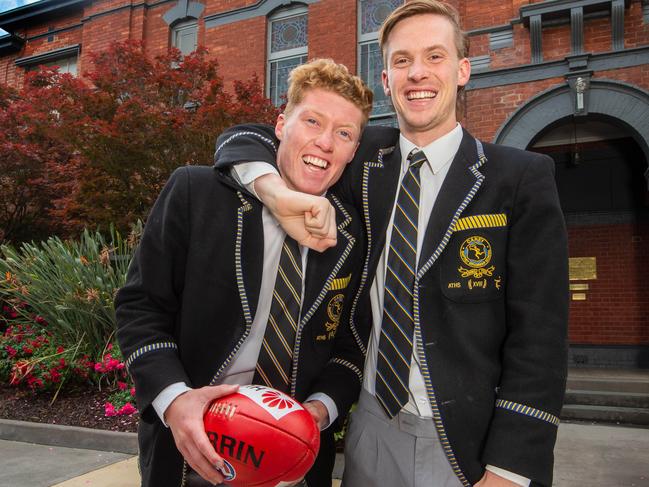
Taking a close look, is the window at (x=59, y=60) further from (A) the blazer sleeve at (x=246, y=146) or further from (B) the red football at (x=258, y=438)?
(B) the red football at (x=258, y=438)

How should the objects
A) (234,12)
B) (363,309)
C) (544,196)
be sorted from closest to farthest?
1. (544,196)
2. (363,309)
3. (234,12)

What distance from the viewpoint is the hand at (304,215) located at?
1.72m

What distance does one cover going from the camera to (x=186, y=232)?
189 centimetres

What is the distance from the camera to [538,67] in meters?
8.51

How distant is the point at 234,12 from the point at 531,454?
473 inches

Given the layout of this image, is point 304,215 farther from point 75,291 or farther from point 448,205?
point 75,291

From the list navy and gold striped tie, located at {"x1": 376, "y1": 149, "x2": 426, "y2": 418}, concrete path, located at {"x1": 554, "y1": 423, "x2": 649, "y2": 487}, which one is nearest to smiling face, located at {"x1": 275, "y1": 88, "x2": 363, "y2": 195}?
navy and gold striped tie, located at {"x1": 376, "y1": 149, "x2": 426, "y2": 418}

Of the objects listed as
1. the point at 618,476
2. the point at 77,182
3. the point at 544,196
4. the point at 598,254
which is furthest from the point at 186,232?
the point at 598,254

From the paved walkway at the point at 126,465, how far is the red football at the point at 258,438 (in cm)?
242

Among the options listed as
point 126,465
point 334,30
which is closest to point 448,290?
point 126,465

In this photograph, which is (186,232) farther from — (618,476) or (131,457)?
(618,476)

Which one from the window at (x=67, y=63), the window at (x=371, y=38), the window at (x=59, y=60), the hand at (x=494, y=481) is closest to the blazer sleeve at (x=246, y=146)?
the hand at (x=494, y=481)

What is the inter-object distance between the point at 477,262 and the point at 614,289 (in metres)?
10.7

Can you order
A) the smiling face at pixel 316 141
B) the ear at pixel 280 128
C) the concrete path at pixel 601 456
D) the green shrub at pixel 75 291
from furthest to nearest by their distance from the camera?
the green shrub at pixel 75 291, the concrete path at pixel 601 456, the ear at pixel 280 128, the smiling face at pixel 316 141
